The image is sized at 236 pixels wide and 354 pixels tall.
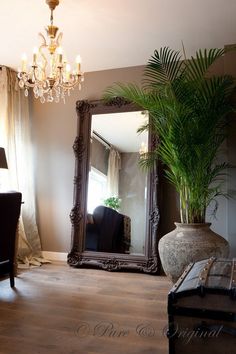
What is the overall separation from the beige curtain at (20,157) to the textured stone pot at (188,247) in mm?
1698

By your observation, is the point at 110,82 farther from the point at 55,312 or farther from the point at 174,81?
the point at 55,312

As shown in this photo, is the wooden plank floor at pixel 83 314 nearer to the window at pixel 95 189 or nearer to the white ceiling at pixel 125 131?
the window at pixel 95 189

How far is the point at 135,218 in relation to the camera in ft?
12.0

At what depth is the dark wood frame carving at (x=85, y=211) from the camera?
3531 mm

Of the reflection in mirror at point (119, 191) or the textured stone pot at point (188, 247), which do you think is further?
the reflection in mirror at point (119, 191)

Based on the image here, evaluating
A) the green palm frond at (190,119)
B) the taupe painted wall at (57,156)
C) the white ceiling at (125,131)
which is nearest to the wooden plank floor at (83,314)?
the taupe painted wall at (57,156)

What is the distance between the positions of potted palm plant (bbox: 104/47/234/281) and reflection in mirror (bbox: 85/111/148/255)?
674mm

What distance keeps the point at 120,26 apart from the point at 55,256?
2725mm

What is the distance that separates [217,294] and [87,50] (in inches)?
119

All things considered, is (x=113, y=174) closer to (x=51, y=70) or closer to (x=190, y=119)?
(x=190, y=119)

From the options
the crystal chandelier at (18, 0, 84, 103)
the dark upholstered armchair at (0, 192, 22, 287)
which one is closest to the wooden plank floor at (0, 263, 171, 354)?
the dark upholstered armchair at (0, 192, 22, 287)

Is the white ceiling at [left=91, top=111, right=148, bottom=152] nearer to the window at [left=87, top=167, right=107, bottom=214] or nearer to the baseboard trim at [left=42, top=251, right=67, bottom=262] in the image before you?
the window at [left=87, top=167, right=107, bottom=214]

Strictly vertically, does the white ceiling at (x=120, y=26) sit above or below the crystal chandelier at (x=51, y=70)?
above

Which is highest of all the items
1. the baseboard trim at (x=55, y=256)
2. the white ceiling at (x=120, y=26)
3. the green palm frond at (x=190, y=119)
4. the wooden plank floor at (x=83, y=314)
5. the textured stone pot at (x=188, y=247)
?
the white ceiling at (x=120, y=26)
